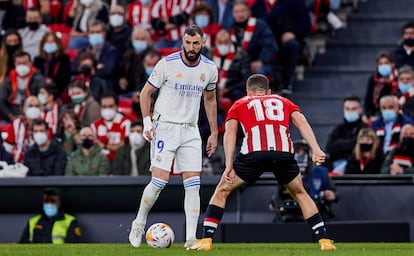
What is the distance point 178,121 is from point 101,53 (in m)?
8.56

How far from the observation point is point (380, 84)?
22.4 meters

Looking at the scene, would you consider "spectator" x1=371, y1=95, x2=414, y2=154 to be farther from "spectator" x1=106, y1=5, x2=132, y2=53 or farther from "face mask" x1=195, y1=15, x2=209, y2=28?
"spectator" x1=106, y1=5, x2=132, y2=53

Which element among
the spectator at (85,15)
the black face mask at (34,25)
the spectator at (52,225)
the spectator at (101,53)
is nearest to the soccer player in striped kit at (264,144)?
the spectator at (52,225)

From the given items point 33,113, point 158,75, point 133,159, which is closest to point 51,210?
point 133,159

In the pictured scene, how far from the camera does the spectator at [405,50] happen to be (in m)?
22.8

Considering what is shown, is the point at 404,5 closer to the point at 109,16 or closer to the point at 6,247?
the point at 109,16

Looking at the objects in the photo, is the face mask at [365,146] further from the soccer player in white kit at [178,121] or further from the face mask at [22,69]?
the face mask at [22,69]

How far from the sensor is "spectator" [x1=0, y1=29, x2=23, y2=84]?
24828 millimetres

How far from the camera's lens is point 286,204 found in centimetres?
2005

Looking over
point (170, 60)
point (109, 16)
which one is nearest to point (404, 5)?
point (109, 16)

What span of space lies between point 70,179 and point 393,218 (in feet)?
15.0

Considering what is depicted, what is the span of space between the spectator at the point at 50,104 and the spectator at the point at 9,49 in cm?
134

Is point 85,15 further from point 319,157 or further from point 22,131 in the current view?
point 319,157

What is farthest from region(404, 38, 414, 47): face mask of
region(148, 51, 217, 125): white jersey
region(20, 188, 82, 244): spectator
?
region(148, 51, 217, 125): white jersey
